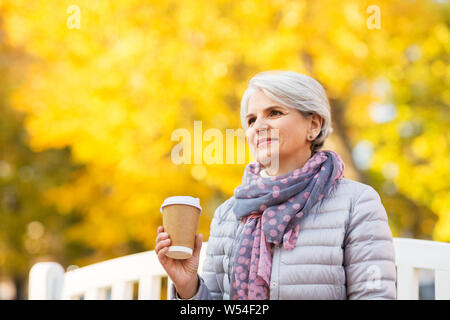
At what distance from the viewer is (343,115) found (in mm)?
6316

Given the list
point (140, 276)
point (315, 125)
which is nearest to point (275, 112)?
point (315, 125)

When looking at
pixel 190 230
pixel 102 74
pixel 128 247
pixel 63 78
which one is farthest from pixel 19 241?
pixel 190 230

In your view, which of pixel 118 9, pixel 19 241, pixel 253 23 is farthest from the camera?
pixel 19 241

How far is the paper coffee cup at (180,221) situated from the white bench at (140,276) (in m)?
0.64

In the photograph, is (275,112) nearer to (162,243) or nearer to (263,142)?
(263,142)

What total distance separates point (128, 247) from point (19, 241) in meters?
2.49

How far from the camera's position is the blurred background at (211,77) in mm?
5023

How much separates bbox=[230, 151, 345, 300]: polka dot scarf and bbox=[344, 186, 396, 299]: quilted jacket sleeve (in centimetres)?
15

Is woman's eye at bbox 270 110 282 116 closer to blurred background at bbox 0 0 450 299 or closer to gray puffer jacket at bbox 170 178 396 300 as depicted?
gray puffer jacket at bbox 170 178 396 300

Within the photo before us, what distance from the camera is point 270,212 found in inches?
70.9

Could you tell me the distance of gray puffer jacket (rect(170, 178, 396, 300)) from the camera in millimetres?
1682

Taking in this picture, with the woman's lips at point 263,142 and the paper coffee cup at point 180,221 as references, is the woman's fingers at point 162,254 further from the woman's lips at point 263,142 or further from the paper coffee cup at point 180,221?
the woman's lips at point 263,142

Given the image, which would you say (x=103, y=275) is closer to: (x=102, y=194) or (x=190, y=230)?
(x=190, y=230)

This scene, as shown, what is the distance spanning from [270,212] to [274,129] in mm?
290
